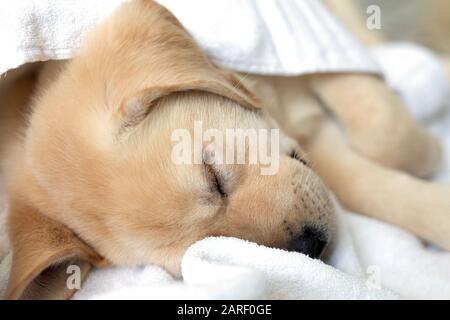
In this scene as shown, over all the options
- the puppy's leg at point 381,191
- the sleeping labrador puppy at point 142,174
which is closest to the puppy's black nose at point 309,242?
the sleeping labrador puppy at point 142,174

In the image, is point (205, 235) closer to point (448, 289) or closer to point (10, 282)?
point (10, 282)

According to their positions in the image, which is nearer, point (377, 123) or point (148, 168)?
point (148, 168)

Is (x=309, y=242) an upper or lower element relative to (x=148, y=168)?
lower

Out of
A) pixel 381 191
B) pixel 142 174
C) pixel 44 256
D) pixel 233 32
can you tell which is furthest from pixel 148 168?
pixel 381 191

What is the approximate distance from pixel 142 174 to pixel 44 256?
289mm

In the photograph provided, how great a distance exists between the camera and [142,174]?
46.4 inches

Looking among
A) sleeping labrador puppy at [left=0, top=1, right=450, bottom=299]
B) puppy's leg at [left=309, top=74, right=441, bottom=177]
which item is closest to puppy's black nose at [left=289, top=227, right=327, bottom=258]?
sleeping labrador puppy at [left=0, top=1, right=450, bottom=299]

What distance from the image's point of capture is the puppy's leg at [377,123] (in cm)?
159

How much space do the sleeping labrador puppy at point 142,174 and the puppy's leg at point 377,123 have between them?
224 mm

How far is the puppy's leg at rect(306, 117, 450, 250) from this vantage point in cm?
142

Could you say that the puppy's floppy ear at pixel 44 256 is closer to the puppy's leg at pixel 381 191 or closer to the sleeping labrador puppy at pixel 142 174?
the sleeping labrador puppy at pixel 142 174

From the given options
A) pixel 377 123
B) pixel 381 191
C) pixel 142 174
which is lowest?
pixel 381 191

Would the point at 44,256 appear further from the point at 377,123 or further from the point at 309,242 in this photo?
the point at 377,123

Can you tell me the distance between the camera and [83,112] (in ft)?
4.17
